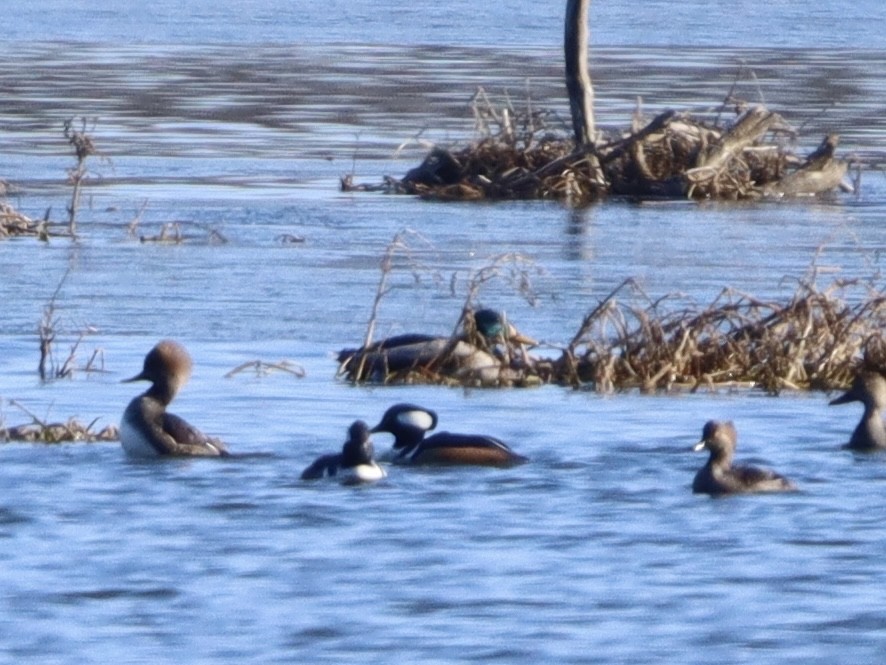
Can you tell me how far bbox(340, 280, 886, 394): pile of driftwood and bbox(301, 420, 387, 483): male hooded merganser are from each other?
259cm

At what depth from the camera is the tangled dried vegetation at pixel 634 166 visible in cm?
2198

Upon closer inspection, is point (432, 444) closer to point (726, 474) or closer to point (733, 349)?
point (726, 474)

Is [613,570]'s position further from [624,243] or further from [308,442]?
[624,243]

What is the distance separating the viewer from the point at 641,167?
Result: 2216cm

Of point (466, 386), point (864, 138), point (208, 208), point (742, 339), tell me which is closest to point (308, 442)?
point (466, 386)

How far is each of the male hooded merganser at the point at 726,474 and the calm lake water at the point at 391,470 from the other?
0.09m

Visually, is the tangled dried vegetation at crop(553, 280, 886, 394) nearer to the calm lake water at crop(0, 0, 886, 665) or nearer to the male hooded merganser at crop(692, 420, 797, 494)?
the calm lake water at crop(0, 0, 886, 665)

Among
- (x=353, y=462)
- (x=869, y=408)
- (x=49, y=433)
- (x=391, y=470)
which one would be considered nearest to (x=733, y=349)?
(x=869, y=408)

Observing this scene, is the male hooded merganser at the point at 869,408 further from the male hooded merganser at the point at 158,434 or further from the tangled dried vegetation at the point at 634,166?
the tangled dried vegetation at the point at 634,166

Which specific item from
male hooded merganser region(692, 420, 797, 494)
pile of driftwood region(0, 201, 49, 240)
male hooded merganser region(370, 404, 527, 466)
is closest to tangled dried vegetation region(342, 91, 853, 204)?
pile of driftwood region(0, 201, 49, 240)

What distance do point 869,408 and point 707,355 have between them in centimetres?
174

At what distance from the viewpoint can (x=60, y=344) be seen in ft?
43.0

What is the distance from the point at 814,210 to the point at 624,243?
331cm

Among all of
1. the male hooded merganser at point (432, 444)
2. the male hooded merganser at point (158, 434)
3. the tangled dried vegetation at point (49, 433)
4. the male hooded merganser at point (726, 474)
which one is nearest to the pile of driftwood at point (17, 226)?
the tangled dried vegetation at point (49, 433)
